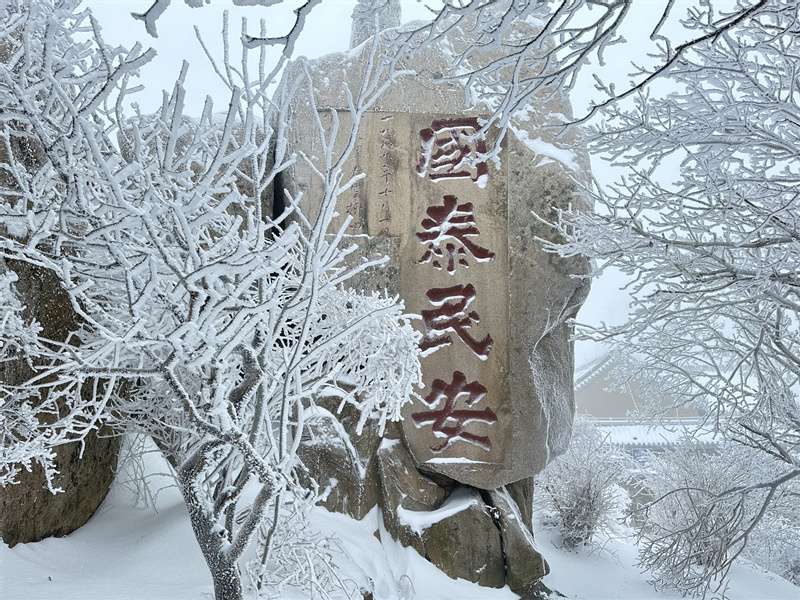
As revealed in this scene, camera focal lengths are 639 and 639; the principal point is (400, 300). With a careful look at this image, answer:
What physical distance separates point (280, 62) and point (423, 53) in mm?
3311

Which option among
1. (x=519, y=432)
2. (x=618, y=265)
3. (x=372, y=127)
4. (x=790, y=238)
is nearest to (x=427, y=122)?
(x=372, y=127)

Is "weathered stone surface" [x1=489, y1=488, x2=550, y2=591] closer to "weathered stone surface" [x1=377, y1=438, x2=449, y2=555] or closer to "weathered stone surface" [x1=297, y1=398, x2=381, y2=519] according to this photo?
"weathered stone surface" [x1=377, y1=438, x2=449, y2=555]

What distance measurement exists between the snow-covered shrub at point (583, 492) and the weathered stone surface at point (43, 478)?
4610mm

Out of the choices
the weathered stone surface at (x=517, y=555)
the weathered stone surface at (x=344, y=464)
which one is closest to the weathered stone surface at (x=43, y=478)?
the weathered stone surface at (x=344, y=464)

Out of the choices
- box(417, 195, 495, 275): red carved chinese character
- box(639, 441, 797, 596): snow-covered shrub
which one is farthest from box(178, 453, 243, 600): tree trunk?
box(639, 441, 797, 596): snow-covered shrub

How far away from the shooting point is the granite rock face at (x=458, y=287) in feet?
14.9

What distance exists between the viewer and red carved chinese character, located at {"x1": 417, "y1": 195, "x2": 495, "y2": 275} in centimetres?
463

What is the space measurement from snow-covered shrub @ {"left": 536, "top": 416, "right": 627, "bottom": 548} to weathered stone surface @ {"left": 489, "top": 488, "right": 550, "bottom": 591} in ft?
6.17

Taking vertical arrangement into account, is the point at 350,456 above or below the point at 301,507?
below

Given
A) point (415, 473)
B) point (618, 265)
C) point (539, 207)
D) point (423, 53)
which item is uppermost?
point (423, 53)

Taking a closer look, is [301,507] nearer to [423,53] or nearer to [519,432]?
[519,432]

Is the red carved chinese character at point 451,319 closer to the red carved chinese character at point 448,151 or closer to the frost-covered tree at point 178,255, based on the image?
the red carved chinese character at point 448,151

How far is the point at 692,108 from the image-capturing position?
9.87ft

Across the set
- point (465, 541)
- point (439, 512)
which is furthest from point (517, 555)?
point (439, 512)
